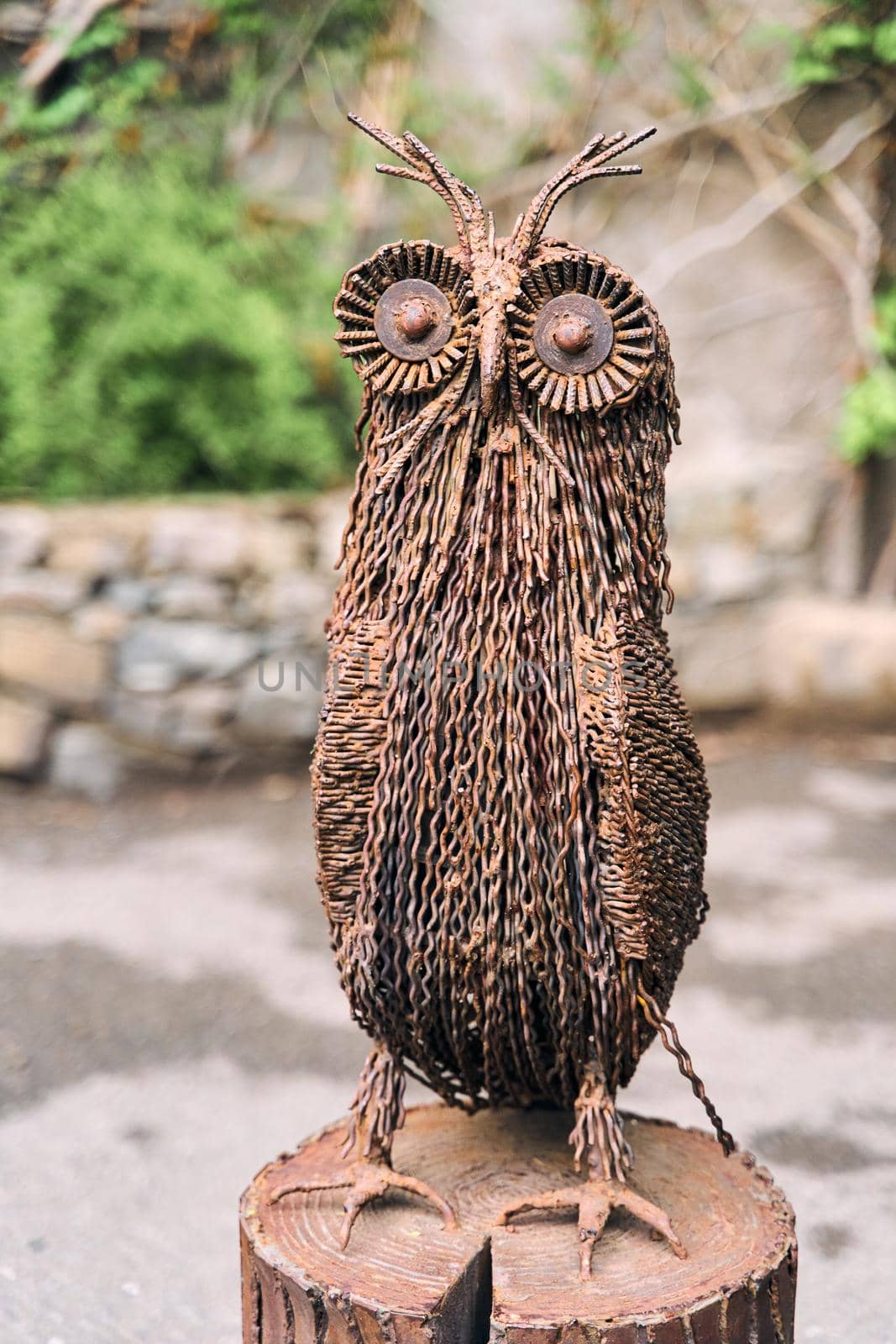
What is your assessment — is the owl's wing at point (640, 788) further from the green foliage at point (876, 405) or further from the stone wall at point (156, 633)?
the green foliage at point (876, 405)

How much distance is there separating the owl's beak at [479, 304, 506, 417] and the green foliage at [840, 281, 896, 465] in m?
4.89

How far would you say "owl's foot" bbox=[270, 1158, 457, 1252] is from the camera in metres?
1.76

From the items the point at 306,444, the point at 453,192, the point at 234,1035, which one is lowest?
the point at 234,1035

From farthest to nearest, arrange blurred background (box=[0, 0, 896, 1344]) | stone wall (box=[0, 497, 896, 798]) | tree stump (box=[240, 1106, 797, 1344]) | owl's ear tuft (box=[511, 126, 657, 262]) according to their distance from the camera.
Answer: stone wall (box=[0, 497, 896, 798]) → blurred background (box=[0, 0, 896, 1344]) → owl's ear tuft (box=[511, 126, 657, 262]) → tree stump (box=[240, 1106, 797, 1344])

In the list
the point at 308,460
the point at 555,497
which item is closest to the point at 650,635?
the point at 555,497

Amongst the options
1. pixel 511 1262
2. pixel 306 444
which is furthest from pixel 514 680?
pixel 306 444

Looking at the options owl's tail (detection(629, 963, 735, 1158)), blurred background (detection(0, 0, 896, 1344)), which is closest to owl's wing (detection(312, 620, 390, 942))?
owl's tail (detection(629, 963, 735, 1158))

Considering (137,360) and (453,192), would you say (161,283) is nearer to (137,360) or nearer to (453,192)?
(137,360)

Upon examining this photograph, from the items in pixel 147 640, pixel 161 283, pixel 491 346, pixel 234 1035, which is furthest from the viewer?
pixel 161 283

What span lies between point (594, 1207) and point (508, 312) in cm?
121

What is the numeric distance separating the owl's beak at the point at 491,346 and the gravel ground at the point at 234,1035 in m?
1.96

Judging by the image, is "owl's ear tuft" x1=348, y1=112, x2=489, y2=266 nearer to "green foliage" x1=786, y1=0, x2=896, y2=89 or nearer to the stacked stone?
the stacked stone

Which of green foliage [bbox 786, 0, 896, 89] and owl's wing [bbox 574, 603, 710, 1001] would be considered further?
green foliage [bbox 786, 0, 896, 89]

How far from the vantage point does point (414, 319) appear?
1691 mm
